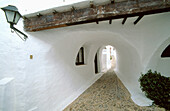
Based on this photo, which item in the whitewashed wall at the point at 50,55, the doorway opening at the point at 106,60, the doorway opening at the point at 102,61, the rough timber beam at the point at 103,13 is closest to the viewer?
the rough timber beam at the point at 103,13

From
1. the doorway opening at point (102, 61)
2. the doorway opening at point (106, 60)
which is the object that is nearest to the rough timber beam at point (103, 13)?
the doorway opening at point (102, 61)

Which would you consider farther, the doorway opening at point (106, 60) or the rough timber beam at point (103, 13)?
the doorway opening at point (106, 60)

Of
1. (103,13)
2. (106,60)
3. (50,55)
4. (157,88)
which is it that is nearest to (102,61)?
(106,60)

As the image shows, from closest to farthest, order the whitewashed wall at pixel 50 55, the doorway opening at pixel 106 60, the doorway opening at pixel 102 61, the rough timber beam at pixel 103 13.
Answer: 1. the rough timber beam at pixel 103 13
2. the whitewashed wall at pixel 50 55
3. the doorway opening at pixel 102 61
4. the doorway opening at pixel 106 60

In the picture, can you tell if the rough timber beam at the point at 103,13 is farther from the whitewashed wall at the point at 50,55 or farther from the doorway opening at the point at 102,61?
the doorway opening at the point at 102,61

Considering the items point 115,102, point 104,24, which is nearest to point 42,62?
point 104,24

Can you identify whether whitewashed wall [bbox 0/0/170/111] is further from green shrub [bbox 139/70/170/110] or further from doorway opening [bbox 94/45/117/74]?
doorway opening [bbox 94/45/117/74]

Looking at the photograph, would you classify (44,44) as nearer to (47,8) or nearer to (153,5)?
(47,8)

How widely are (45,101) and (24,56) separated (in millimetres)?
1408

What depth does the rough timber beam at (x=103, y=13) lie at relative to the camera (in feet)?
5.65

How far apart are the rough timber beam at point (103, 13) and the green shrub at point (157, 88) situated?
192cm

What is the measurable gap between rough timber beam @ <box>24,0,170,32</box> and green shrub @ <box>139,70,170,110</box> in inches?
75.8

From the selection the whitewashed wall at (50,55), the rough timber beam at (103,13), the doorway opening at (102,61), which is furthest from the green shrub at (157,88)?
the doorway opening at (102,61)

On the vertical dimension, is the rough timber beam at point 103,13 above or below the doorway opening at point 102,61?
above
